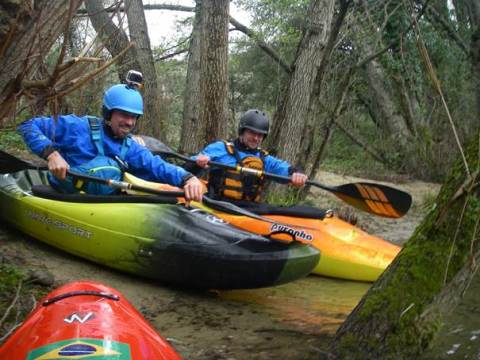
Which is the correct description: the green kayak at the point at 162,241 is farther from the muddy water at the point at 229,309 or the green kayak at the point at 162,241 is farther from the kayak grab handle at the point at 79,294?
the kayak grab handle at the point at 79,294

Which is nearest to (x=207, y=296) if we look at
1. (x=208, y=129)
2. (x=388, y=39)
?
(x=208, y=129)

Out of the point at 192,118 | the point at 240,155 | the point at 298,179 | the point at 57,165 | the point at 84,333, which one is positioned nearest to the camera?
the point at 84,333

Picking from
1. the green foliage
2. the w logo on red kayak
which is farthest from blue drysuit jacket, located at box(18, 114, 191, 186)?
the green foliage

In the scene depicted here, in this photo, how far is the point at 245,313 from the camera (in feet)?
13.9

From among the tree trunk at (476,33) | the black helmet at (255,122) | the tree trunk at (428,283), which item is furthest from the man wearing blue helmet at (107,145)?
the tree trunk at (428,283)

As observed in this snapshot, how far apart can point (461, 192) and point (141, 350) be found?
1416mm

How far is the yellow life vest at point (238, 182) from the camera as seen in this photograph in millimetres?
6117

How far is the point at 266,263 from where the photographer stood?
432cm

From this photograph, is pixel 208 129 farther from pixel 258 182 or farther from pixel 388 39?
pixel 388 39

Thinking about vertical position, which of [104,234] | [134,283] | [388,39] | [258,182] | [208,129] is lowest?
[134,283]

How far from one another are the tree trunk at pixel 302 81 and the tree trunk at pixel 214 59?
0.83 m

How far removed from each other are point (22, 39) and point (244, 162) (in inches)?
157

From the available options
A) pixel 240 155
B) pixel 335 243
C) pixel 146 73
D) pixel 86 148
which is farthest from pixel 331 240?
pixel 146 73

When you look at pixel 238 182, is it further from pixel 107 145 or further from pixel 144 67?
pixel 144 67
